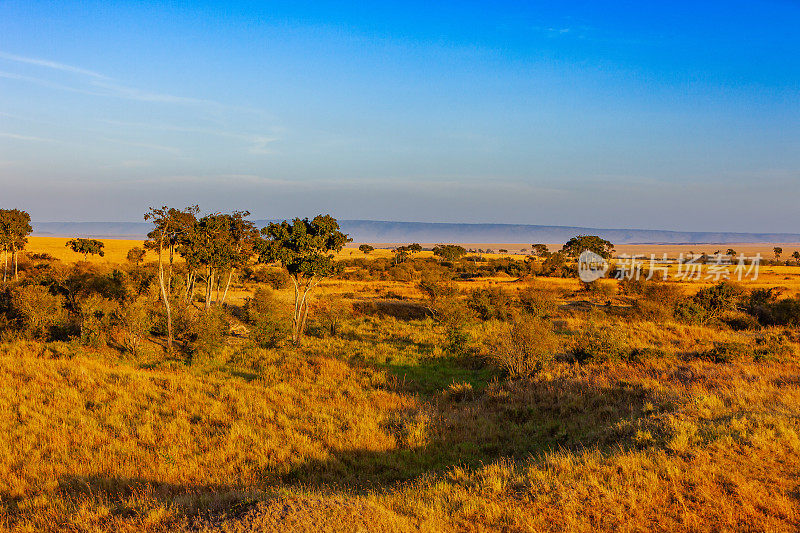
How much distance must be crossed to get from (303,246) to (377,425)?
9782mm

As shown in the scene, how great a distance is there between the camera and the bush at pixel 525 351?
44.7ft

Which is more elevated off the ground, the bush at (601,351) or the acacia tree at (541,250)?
the acacia tree at (541,250)

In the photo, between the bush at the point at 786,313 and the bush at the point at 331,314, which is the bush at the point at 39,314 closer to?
the bush at the point at 331,314

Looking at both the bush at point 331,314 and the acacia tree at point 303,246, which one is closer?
the acacia tree at point 303,246

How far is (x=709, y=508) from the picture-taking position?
213 inches

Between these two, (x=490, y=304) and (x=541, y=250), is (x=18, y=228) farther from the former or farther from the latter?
(x=541, y=250)

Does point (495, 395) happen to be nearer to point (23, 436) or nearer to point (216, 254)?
point (23, 436)

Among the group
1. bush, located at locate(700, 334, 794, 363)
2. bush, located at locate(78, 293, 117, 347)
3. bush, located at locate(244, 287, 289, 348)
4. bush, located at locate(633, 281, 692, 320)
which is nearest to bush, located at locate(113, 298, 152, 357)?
bush, located at locate(78, 293, 117, 347)

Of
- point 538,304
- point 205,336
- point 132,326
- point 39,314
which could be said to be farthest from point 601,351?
point 39,314

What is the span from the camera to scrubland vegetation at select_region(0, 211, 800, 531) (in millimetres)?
5539

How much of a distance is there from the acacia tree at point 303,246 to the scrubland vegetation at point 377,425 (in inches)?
18.1

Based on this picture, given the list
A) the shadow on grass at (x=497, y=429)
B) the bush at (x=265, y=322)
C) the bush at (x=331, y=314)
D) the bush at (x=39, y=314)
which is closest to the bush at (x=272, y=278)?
the bush at (x=331, y=314)

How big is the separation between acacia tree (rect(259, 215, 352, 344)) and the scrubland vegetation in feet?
1.51

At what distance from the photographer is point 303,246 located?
17750mm
